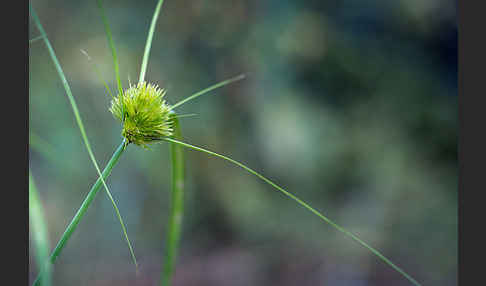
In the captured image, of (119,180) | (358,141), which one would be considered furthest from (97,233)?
(358,141)

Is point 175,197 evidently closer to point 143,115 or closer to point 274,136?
point 143,115

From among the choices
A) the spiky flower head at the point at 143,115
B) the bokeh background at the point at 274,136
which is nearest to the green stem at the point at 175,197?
the spiky flower head at the point at 143,115

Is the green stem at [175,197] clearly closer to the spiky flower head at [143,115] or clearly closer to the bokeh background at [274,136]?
the spiky flower head at [143,115]

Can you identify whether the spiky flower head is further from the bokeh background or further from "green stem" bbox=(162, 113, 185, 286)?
the bokeh background

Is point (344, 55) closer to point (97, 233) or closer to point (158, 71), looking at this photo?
point (158, 71)

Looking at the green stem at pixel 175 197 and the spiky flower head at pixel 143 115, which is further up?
the spiky flower head at pixel 143 115

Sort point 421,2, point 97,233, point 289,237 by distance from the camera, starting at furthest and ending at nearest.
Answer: point 289,237 < point 97,233 < point 421,2

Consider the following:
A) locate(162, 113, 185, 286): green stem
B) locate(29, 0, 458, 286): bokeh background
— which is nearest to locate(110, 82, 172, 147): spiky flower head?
locate(162, 113, 185, 286): green stem
